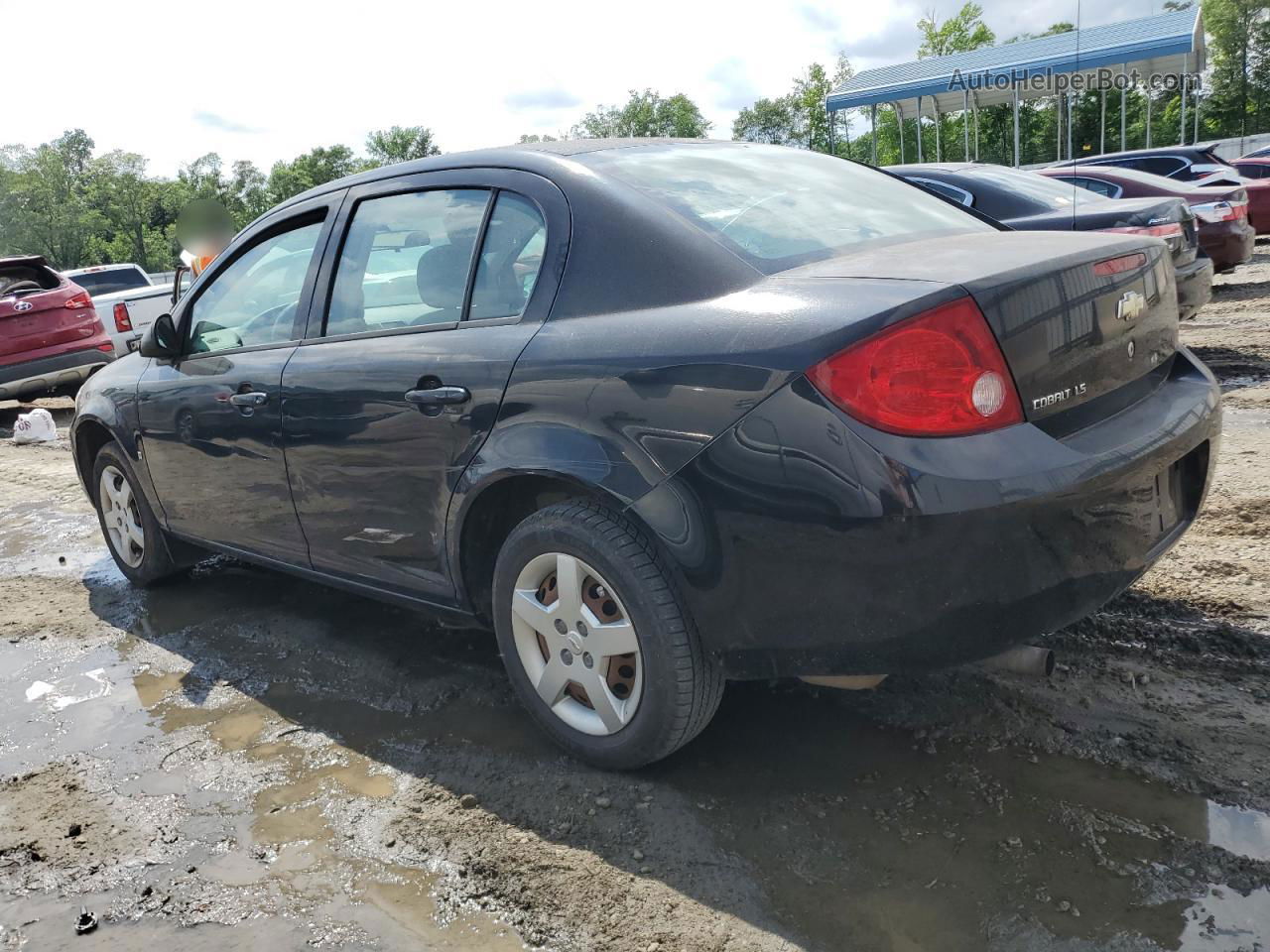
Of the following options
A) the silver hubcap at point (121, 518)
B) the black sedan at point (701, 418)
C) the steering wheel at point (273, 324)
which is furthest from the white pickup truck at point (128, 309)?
the black sedan at point (701, 418)

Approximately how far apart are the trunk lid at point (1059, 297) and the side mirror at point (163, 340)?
278cm

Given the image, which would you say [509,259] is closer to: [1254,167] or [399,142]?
[1254,167]

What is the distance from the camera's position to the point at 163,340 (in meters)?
4.20

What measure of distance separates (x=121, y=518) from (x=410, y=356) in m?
2.63

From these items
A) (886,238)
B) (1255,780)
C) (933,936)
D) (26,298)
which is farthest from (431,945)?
(26,298)

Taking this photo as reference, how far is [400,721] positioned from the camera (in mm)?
3320

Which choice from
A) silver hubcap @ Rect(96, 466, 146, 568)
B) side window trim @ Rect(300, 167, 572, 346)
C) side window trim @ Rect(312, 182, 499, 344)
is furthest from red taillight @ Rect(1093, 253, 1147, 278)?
silver hubcap @ Rect(96, 466, 146, 568)

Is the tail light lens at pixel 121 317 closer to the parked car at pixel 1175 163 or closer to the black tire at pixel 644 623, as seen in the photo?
the parked car at pixel 1175 163

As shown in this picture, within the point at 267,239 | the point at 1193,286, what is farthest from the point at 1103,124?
the point at 267,239

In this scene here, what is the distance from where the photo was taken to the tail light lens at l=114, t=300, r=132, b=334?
13.7 meters

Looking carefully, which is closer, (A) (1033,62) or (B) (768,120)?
(A) (1033,62)

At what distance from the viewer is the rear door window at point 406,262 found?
10.2 feet

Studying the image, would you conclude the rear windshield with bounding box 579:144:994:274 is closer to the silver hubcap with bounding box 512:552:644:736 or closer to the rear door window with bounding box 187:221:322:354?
the silver hubcap with bounding box 512:552:644:736

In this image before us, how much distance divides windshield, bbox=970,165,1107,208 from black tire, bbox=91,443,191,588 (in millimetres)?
6025
